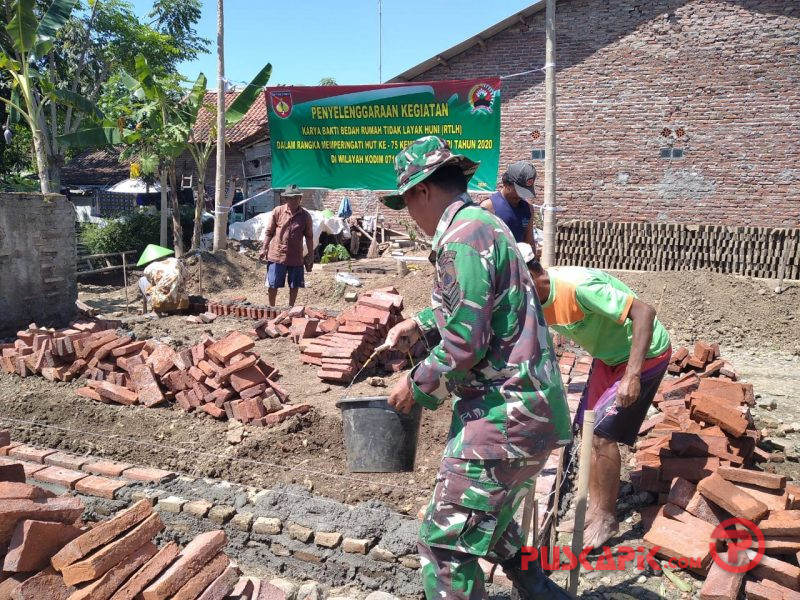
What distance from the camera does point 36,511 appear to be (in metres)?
2.89

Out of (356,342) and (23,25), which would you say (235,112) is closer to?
(23,25)

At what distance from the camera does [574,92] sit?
1590 centimetres

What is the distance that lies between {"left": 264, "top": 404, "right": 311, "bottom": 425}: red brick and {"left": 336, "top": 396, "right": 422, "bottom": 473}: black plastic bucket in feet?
5.31

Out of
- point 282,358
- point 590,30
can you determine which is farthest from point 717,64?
point 282,358

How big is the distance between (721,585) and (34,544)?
9.71ft

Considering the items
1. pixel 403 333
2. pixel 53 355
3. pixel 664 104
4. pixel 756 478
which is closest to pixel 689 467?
pixel 756 478

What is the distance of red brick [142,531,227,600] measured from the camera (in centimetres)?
275

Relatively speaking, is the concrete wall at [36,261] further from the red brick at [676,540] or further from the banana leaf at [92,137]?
the red brick at [676,540]

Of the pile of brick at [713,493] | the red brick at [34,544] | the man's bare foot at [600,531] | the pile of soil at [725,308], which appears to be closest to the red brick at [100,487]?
the red brick at [34,544]

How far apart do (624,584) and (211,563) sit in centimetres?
196

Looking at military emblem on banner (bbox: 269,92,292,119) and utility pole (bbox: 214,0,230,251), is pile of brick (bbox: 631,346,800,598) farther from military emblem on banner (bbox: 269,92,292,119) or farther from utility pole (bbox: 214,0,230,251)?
utility pole (bbox: 214,0,230,251)

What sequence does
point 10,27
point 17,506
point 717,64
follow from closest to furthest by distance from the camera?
point 17,506
point 10,27
point 717,64

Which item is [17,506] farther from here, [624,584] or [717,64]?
[717,64]

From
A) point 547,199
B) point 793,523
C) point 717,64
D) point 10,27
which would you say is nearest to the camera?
point 793,523
